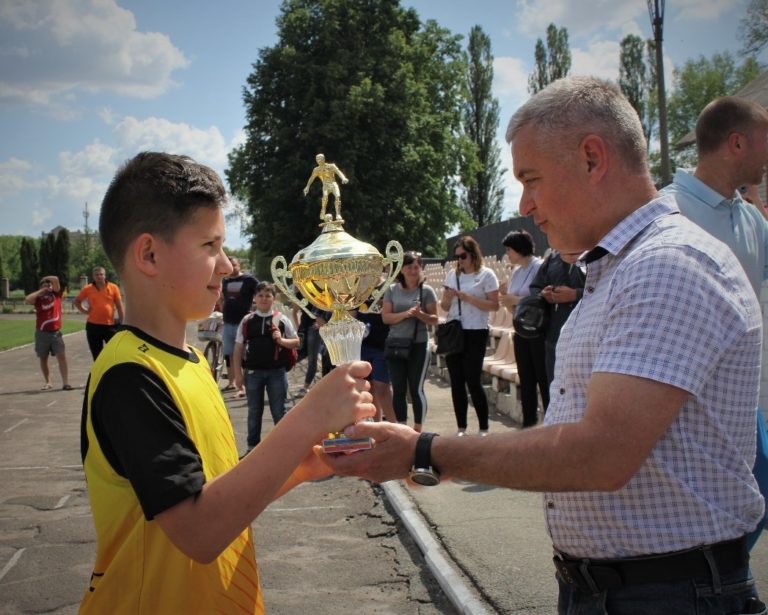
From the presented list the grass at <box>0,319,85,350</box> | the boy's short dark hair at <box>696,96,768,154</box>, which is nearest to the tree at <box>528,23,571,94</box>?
the grass at <box>0,319,85,350</box>

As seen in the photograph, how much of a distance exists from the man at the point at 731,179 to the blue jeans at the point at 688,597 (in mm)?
1991

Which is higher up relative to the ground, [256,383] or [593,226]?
[593,226]

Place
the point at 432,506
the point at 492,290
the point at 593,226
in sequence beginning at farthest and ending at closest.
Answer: the point at 492,290 → the point at 432,506 → the point at 593,226

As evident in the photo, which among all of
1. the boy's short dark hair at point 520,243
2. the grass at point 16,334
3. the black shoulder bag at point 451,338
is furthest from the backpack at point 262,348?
the grass at point 16,334

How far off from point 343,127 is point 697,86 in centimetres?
2798

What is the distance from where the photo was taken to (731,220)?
344 cm

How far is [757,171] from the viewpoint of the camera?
143 inches

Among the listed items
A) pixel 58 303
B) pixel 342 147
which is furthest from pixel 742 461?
pixel 342 147

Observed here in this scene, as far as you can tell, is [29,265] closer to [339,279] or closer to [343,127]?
[343,127]

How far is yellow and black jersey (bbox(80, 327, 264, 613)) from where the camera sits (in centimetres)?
165

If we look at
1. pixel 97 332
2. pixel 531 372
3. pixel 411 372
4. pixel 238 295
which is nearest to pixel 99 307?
pixel 97 332

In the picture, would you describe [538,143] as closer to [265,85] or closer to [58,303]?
[58,303]

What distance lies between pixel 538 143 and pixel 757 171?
218cm

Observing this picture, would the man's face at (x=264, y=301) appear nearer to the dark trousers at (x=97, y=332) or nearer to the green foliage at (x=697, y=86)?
the dark trousers at (x=97, y=332)
